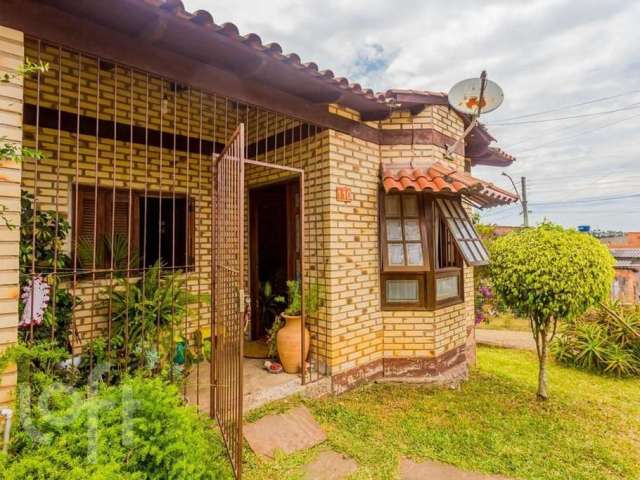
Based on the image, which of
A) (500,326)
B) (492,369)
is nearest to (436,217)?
(492,369)

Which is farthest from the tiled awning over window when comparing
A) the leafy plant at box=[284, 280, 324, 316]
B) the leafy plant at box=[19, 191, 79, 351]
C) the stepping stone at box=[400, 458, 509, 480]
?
the leafy plant at box=[19, 191, 79, 351]

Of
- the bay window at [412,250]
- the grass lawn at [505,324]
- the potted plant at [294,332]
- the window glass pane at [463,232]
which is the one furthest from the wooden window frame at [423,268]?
the grass lawn at [505,324]

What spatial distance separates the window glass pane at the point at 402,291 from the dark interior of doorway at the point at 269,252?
4.75 feet

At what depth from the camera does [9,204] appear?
220cm

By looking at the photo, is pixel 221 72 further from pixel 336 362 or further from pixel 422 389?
pixel 422 389

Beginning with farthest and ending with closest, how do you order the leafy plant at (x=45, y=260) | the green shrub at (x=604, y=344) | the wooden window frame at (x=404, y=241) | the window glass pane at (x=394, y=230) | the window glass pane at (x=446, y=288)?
the green shrub at (x=604, y=344)
the window glass pane at (x=446, y=288)
the window glass pane at (x=394, y=230)
the wooden window frame at (x=404, y=241)
the leafy plant at (x=45, y=260)

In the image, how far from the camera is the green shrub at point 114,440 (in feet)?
5.67

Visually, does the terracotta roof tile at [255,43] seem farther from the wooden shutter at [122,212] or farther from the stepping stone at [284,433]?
the stepping stone at [284,433]

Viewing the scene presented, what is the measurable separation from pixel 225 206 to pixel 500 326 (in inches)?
411

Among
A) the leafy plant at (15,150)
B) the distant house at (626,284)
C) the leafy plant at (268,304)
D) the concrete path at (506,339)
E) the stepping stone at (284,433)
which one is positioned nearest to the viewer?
the leafy plant at (15,150)

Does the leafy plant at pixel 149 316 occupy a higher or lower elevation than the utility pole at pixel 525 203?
lower

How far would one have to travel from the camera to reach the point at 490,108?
15.4ft

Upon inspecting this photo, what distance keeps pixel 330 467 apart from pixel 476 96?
4.73m

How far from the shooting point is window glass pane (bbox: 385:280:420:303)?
16.2ft
